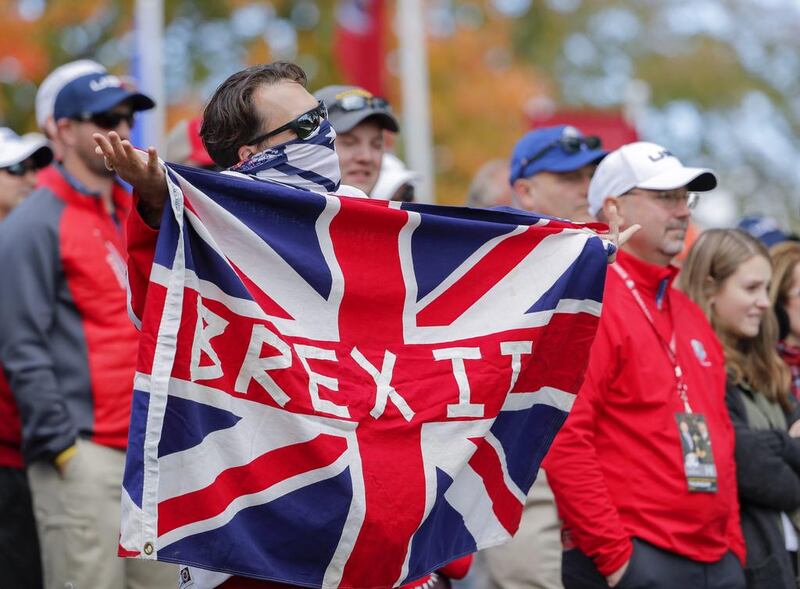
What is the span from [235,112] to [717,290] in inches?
120

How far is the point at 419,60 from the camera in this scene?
11.7 metres

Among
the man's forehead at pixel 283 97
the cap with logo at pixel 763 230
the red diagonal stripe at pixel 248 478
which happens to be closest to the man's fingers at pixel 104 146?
the man's forehead at pixel 283 97

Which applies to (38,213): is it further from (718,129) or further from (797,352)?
(718,129)

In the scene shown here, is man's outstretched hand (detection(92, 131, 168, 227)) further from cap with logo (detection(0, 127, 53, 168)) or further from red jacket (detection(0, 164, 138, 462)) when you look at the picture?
cap with logo (detection(0, 127, 53, 168))

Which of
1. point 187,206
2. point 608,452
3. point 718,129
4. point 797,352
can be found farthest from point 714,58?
point 187,206

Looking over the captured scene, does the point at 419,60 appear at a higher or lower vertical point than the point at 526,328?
higher

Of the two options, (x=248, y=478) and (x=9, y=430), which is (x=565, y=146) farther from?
(x=248, y=478)

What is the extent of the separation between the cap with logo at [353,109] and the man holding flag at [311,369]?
68.2 inches

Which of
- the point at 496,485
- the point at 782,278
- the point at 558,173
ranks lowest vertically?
the point at 496,485

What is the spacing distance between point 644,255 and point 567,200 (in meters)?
0.86

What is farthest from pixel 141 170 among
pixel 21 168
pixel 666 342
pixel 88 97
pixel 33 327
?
pixel 21 168

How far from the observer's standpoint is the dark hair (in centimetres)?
336

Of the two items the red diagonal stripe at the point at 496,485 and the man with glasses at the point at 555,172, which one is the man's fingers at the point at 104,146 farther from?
the man with glasses at the point at 555,172

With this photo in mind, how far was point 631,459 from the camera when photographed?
4637mm
